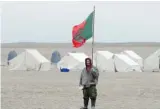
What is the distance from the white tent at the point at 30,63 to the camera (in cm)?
3266

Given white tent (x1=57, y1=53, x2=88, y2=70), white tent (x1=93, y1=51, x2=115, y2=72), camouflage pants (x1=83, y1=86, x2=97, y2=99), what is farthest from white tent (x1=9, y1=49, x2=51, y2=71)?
camouflage pants (x1=83, y1=86, x2=97, y2=99)

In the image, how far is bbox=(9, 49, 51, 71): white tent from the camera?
32656 millimetres

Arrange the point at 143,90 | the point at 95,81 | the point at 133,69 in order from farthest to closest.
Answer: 1. the point at 133,69
2. the point at 143,90
3. the point at 95,81

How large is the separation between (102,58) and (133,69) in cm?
264

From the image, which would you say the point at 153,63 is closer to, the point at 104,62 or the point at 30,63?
the point at 104,62

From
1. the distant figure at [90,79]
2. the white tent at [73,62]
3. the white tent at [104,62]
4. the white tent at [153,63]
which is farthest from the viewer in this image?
the white tent at [153,63]

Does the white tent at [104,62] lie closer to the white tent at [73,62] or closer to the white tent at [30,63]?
the white tent at [73,62]

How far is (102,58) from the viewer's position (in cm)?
3309

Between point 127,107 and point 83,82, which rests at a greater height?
point 83,82

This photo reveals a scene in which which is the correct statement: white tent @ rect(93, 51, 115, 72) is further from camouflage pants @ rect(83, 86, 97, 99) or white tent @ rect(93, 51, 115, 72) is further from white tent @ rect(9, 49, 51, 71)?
camouflage pants @ rect(83, 86, 97, 99)

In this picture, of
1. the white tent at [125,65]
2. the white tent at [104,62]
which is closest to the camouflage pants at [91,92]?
the white tent at [104,62]

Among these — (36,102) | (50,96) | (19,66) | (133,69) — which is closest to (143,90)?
(50,96)

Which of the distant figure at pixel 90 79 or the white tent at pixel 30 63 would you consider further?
the white tent at pixel 30 63

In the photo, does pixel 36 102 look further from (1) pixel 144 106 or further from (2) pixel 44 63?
(2) pixel 44 63
